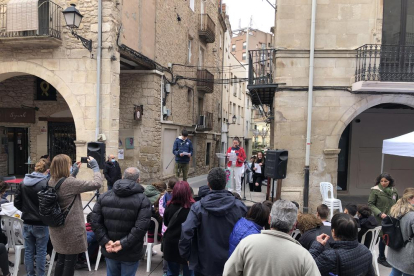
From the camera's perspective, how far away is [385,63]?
7621 millimetres

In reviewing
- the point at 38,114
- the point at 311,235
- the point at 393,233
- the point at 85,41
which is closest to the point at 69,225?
the point at 311,235

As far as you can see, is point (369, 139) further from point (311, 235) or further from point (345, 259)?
point (345, 259)

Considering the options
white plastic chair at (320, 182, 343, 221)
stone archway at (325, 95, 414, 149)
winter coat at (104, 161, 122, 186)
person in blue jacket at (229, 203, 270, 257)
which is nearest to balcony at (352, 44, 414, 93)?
stone archway at (325, 95, 414, 149)

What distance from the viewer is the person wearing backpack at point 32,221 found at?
→ 3.55m

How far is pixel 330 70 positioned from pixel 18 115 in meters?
10.6

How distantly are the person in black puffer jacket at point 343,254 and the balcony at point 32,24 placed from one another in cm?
844

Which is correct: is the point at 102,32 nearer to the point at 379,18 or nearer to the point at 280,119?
the point at 280,119

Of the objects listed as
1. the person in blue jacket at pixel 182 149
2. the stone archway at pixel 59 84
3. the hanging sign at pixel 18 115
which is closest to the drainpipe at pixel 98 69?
the stone archway at pixel 59 84

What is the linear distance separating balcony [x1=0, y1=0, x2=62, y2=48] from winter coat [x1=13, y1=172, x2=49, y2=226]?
5.95 meters

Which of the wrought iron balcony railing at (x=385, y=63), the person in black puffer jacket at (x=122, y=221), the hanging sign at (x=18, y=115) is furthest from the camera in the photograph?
the hanging sign at (x=18, y=115)

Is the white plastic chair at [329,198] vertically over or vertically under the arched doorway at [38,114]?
under

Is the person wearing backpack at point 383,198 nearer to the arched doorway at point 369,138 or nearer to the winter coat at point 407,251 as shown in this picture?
the winter coat at point 407,251

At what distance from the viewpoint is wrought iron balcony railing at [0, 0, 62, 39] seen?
8.18 m

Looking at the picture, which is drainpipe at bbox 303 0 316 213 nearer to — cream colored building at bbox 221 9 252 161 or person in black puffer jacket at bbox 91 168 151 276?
person in black puffer jacket at bbox 91 168 151 276
